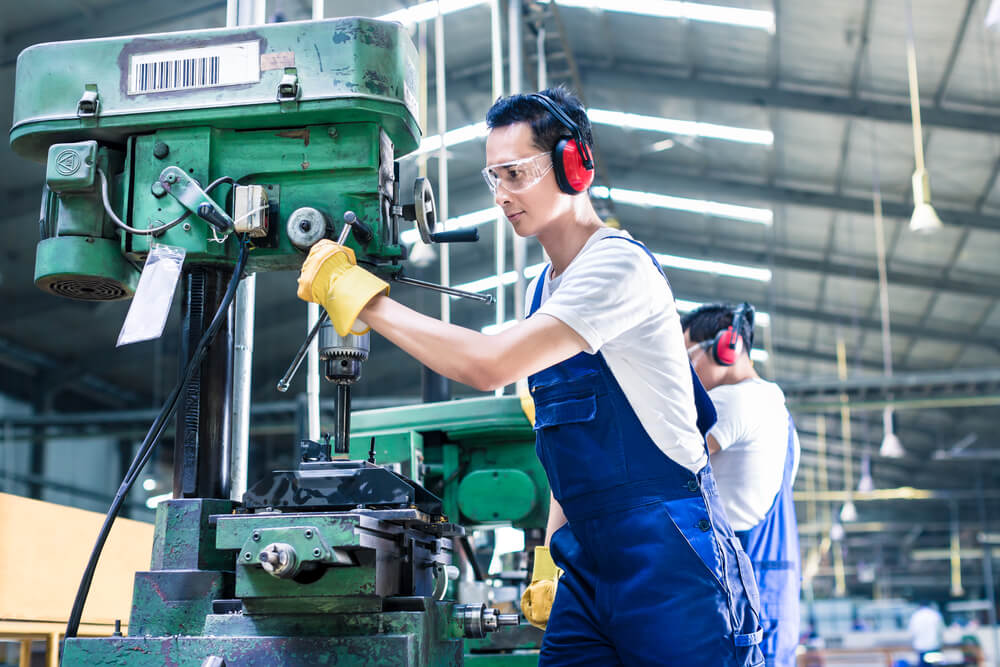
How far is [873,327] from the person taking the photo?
11.5 metres

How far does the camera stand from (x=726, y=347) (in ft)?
7.32

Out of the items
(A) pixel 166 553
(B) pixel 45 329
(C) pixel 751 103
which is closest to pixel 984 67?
(C) pixel 751 103

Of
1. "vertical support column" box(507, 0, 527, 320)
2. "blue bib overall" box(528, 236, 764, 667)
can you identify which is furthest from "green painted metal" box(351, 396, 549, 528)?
"vertical support column" box(507, 0, 527, 320)

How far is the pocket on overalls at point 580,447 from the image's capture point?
1.25 m

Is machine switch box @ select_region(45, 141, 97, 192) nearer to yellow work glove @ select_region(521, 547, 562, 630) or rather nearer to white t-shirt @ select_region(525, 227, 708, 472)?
white t-shirt @ select_region(525, 227, 708, 472)

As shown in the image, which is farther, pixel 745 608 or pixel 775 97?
pixel 775 97

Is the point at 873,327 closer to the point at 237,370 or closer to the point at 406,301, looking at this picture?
the point at 406,301

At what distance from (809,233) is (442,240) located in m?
9.14

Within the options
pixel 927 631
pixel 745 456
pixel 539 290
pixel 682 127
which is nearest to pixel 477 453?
pixel 745 456

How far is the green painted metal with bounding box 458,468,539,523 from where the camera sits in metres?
2.13

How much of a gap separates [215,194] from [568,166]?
0.50m

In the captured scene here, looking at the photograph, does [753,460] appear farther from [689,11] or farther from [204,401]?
[689,11]

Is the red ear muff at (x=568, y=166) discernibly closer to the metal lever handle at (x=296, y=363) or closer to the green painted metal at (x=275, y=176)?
the green painted metal at (x=275, y=176)

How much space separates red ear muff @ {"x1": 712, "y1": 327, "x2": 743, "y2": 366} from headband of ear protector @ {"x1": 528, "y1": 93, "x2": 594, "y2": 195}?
961 mm
